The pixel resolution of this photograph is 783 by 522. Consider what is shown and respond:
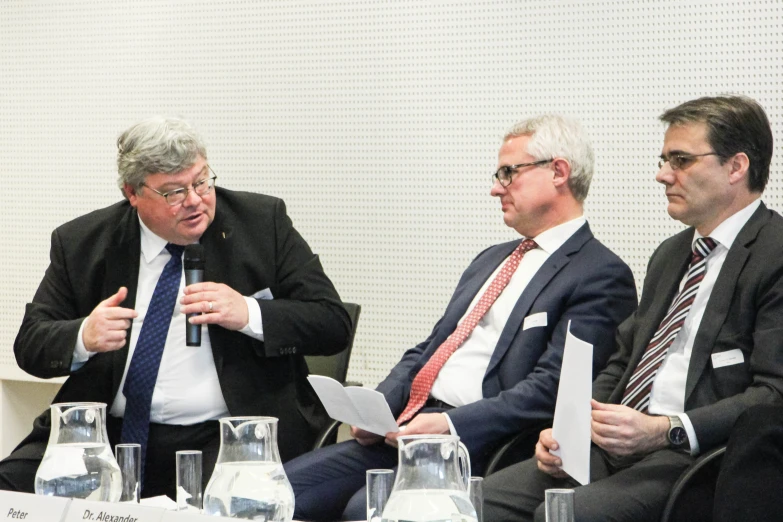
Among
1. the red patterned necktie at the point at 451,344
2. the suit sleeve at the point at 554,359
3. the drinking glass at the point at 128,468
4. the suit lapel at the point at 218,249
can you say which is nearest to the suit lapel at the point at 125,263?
the suit lapel at the point at 218,249

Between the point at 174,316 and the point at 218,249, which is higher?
the point at 218,249

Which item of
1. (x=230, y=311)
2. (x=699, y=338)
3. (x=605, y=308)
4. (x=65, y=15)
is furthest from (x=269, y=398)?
(x=65, y=15)

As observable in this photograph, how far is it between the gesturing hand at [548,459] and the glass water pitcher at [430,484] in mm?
1169

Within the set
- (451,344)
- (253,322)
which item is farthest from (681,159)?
(253,322)

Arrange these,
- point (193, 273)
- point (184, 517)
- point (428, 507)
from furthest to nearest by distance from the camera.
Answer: point (193, 273), point (184, 517), point (428, 507)

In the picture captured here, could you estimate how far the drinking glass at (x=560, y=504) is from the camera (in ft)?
5.13

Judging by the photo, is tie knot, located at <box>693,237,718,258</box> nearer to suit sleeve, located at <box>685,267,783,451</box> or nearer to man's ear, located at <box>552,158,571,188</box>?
suit sleeve, located at <box>685,267,783,451</box>

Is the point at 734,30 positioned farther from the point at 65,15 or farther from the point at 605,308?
the point at 65,15

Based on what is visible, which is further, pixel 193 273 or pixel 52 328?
pixel 52 328

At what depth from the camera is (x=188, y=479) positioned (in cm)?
198

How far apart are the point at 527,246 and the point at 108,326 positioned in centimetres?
135

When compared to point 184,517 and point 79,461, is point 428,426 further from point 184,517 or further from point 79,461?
point 184,517

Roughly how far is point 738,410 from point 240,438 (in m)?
1.43

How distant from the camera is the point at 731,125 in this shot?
2.92 metres
